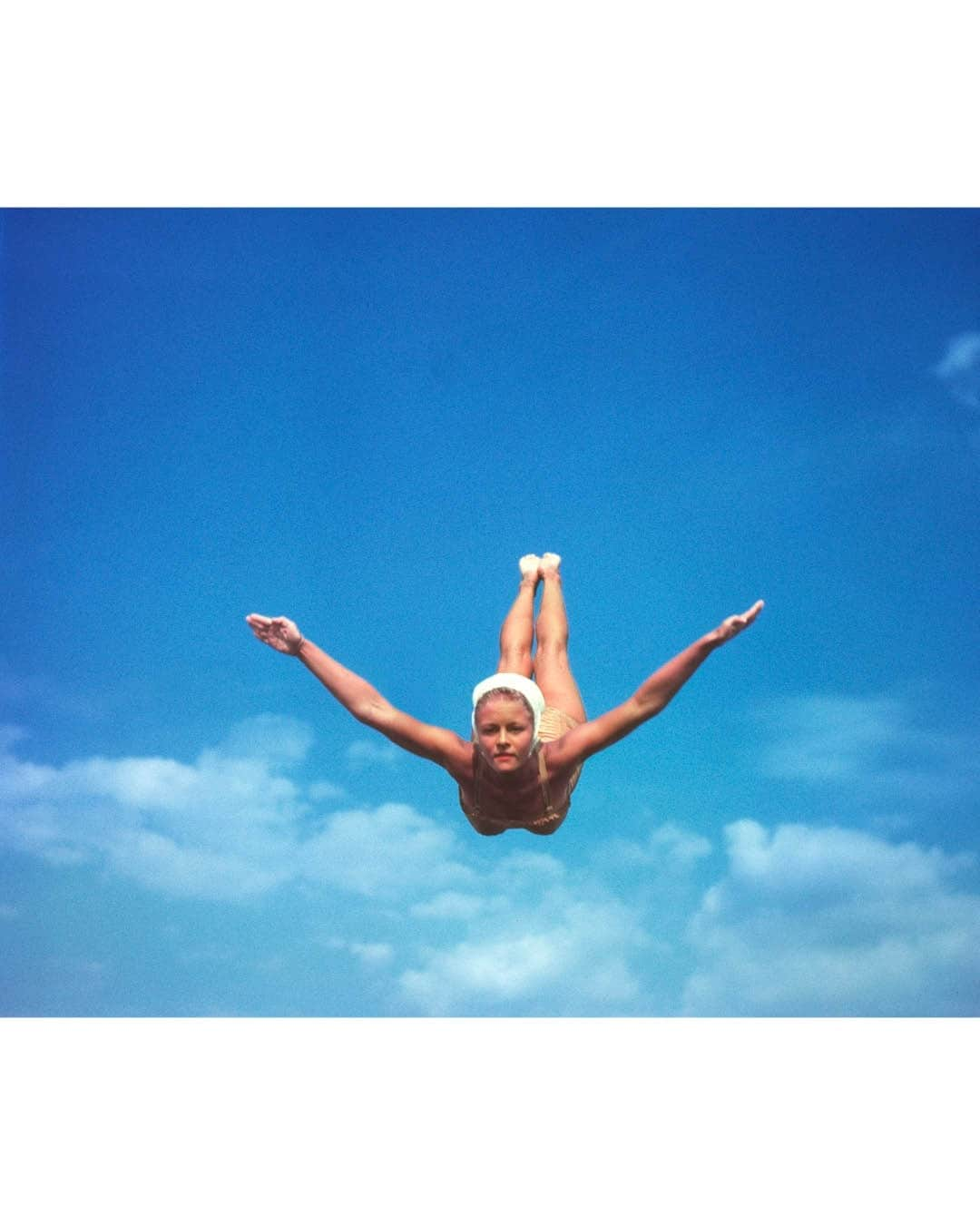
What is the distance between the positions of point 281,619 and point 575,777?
1746 mm

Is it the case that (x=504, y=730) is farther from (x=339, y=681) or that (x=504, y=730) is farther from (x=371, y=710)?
(x=339, y=681)

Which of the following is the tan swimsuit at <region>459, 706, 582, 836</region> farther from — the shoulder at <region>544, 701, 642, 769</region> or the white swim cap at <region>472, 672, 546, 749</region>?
the white swim cap at <region>472, 672, 546, 749</region>

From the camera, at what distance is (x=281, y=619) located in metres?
5.64

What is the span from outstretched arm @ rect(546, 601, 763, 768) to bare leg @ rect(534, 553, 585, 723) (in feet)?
2.97

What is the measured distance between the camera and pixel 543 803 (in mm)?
6262

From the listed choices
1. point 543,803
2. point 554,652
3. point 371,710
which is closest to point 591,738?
point 543,803

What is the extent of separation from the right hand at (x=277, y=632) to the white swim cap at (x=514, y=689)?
31.7 inches

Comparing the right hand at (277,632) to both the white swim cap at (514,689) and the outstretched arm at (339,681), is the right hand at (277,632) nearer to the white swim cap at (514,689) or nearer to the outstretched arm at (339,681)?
the outstretched arm at (339,681)

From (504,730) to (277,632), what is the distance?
105 cm

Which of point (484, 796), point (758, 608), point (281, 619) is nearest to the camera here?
point (758, 608)
